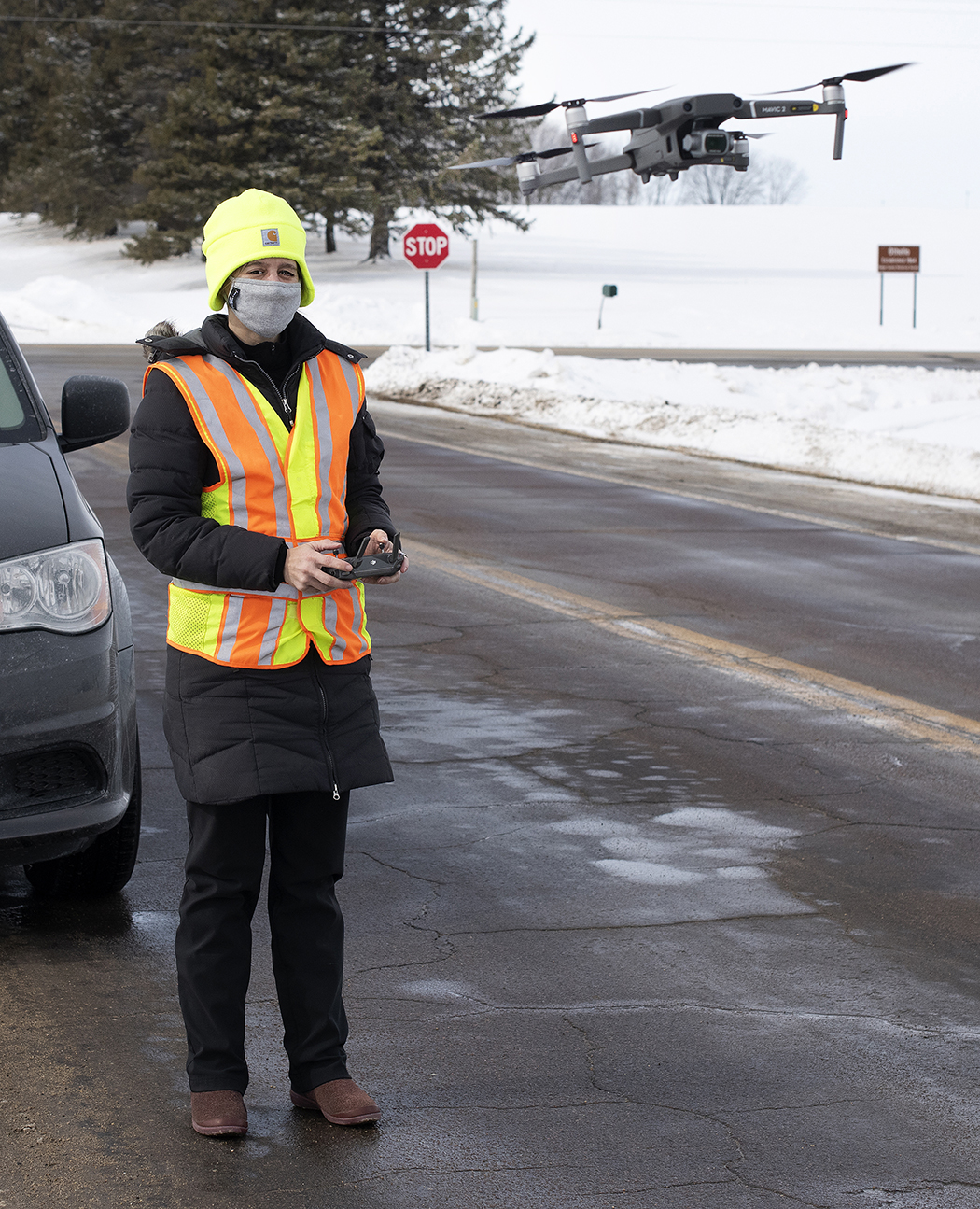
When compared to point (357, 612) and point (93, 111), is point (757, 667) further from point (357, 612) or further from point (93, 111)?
point (93, 111)

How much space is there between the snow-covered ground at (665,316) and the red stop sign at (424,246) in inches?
164

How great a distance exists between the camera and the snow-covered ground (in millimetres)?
20547

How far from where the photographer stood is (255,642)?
3.28 metres

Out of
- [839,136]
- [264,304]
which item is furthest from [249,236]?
[839,136]

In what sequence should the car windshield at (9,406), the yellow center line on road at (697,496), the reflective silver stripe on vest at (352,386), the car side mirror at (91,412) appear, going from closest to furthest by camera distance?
the reflective silver stripe on vest at (352,386) → the car windshield at (9,406) → the car side mirror at (91,412) → the yellow center line on road at (697,496)

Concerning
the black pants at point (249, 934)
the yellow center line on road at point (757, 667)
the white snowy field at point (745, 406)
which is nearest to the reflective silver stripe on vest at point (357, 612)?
the black pants at point (249, 934)

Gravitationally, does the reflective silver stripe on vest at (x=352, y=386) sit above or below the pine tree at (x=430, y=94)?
below

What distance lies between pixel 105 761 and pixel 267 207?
1575 mm

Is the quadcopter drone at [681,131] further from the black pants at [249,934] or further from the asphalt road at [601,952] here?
the black pants at [249,934]

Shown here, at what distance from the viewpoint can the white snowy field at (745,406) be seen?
1742cm

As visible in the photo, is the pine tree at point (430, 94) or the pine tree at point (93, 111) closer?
the pine tree at point (430, 94)

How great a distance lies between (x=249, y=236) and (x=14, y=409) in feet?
5.93

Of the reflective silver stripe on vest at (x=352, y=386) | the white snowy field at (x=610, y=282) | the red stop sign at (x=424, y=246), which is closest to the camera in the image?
the reflective silver stripe on vest at (x=352, y=386)

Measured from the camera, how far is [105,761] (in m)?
4.19
